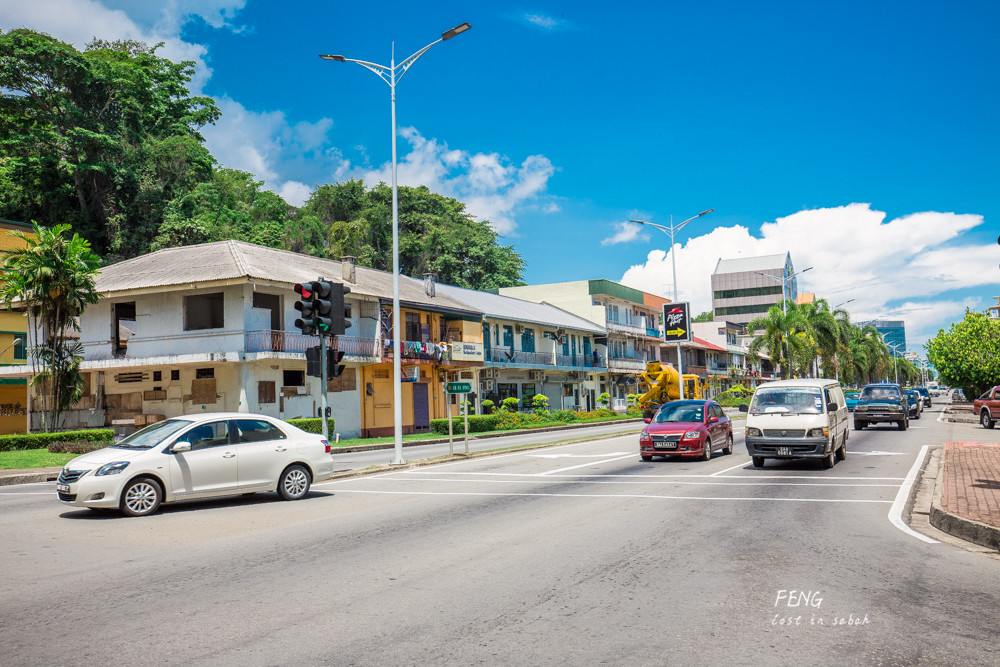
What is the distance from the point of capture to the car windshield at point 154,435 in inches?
472

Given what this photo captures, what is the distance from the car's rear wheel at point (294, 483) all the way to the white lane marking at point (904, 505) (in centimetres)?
925

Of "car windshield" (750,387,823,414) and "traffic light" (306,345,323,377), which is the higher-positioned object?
"traffic light" (306,345,323,377)

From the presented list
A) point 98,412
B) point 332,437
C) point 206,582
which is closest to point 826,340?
point 332,437

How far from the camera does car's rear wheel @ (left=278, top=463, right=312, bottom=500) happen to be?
43.5ft

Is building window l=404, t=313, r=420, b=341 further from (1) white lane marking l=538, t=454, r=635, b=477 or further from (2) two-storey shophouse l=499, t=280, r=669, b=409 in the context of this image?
(2) two-storey shophouse l=499, t=280, r=669, b=409

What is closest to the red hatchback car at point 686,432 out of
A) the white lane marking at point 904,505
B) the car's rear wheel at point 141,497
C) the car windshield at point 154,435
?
the white lane marking at point 904,505

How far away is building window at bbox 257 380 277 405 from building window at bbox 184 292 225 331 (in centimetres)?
320

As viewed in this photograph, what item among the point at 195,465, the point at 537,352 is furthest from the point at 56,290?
the point at 537,352

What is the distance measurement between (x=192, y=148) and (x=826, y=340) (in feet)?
181

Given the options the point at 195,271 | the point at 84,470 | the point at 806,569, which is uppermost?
the point at 195,271

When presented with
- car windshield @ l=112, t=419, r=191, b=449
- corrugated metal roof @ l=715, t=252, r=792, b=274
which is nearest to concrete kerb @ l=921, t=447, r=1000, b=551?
car windshield @ l=112, t=419, r=191, b=449

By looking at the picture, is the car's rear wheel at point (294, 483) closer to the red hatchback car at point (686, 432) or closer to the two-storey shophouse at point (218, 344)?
the red hatchback car at point (686, 432)

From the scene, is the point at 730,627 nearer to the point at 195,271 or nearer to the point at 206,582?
the point at 206,582

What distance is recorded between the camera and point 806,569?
294 inches
